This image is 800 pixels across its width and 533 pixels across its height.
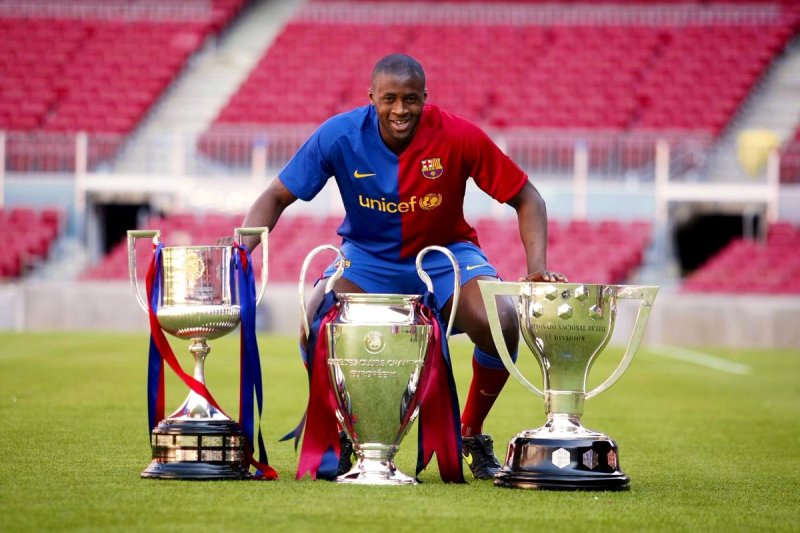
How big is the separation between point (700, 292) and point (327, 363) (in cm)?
1367

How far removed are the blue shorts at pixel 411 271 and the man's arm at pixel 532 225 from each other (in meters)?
0.23

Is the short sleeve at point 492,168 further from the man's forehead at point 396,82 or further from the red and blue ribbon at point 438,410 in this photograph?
the red and blue ribbon at point 438,410

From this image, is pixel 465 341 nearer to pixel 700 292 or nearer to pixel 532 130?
pixel 700 292

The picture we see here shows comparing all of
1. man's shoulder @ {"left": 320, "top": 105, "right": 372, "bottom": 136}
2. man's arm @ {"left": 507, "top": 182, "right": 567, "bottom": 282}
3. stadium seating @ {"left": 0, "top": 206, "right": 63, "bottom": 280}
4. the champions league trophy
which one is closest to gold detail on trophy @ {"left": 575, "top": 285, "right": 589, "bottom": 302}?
the champions league trophy

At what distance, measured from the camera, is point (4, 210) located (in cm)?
2086

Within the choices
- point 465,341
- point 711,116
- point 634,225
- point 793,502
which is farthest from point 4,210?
point 793,502

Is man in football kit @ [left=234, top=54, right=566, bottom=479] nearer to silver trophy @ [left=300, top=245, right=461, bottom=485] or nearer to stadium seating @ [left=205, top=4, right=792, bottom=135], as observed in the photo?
silver trophy @ [left=300, top=245, right=461, bottom=485]

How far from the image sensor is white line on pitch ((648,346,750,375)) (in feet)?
42.6

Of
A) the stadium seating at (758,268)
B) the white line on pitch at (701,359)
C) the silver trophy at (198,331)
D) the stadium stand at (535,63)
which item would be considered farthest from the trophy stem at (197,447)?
the stadium stand at (535,63)

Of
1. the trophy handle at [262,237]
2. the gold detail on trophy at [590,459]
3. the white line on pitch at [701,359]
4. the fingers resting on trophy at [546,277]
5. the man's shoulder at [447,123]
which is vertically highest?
the man's shoulder at [447,123]

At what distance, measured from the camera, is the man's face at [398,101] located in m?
4.85

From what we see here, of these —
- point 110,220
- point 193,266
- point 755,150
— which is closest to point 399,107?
point 193,266

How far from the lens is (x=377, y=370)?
4.70 m

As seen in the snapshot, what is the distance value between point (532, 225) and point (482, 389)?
0.65 meters
